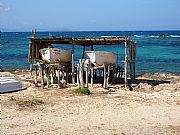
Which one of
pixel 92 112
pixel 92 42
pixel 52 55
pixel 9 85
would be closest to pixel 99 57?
pixel 92 42

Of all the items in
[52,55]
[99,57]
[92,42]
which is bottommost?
[99,57]

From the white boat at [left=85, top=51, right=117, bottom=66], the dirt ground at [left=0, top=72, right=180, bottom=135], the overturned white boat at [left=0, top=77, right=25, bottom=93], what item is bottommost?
the dirt ground at [left=0, top=72, right=180, bottom=135]

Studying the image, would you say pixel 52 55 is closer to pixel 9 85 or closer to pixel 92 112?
pixel 9 85

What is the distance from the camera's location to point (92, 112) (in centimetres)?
2016

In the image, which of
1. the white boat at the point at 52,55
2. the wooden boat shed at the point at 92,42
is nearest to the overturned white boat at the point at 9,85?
the white boat at the point at 52,55

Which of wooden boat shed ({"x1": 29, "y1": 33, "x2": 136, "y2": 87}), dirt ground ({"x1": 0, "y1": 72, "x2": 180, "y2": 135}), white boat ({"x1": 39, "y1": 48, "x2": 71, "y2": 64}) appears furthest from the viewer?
white boat ({"x1": 39, "y1": 48, "x2": 71, "y2": 64})

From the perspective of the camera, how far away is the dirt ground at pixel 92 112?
16.8m

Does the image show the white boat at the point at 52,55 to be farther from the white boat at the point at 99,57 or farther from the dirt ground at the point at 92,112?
the dirt ground at the point at 92,112

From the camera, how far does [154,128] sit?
676 inches

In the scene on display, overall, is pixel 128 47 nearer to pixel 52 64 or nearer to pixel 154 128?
pixel 52 64

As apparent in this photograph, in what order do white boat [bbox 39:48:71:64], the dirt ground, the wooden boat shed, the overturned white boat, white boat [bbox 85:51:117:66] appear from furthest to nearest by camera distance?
1. white boat [bbox 39:48:71:64]
2. white boat [bbox 85:51:117:66]
3. the wooden boat shed
4. the overturned white boat
5. the dirt ground

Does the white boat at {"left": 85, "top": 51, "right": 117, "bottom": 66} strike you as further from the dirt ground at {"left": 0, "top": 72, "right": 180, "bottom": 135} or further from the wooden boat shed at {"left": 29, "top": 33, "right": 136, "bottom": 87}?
the dirt ground at {"left": 0, "top": 72, "right": 180, "bottom": 135}

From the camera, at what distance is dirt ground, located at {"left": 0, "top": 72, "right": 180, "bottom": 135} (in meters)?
16.8

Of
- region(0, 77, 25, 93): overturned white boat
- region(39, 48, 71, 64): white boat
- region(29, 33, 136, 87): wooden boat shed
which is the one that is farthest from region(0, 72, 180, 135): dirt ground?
region(39, 48, 71, 64): white boat
